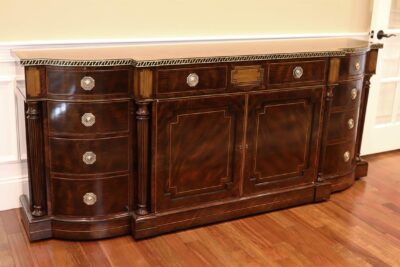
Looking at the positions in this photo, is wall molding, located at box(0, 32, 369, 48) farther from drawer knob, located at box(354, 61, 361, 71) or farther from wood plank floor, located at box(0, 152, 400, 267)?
wood plank floor, located at box(0, 152, 400, 267)

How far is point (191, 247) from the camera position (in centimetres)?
247

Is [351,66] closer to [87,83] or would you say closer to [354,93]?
[354,93]

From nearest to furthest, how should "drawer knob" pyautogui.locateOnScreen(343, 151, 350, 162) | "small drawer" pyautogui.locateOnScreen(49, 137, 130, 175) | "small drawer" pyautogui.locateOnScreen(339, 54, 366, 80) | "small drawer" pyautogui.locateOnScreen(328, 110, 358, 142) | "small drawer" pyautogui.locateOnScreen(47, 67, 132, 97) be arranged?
"small drawer" pyautogui.locateOnScreen(47, 67, 132, 97) → "small drawer" pyautogui.locateOnScreen(49, 137, 130, 175) → "small drawer" pyautogui.locateOnScreen(339, 54, 366, 80) → "small drawer" pyautogui.locateOnScreen(328, 110, 358, 142) → "drawer knob" pyautogui.locateOnScreen(343, 151, 350, 162)

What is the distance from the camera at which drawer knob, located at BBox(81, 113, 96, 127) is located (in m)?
2.33

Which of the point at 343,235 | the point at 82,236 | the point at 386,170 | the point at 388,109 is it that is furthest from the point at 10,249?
the point at 388,109

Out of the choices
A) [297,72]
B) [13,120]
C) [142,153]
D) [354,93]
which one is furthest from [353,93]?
[13,120]

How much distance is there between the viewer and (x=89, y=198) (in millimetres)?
2441

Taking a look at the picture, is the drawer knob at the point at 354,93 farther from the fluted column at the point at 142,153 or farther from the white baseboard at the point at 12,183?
the white baseboard at the point at 12,183

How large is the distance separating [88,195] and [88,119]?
1.22 feet

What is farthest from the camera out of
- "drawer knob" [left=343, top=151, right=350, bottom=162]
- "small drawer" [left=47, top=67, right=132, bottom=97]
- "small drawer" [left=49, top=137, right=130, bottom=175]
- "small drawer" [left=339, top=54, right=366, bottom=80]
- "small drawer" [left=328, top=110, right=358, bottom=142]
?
"drawer knob" [left=343, top=151, right=350, bottom=162]

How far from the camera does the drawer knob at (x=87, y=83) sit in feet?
7.44

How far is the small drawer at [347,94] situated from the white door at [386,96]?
66cm

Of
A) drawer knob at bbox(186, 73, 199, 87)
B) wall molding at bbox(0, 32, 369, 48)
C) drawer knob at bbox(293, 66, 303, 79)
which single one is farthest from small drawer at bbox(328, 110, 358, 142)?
drawer knob at bbox(186, 73, 199, 87)

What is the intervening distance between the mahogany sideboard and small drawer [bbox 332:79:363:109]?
0.04 feet
